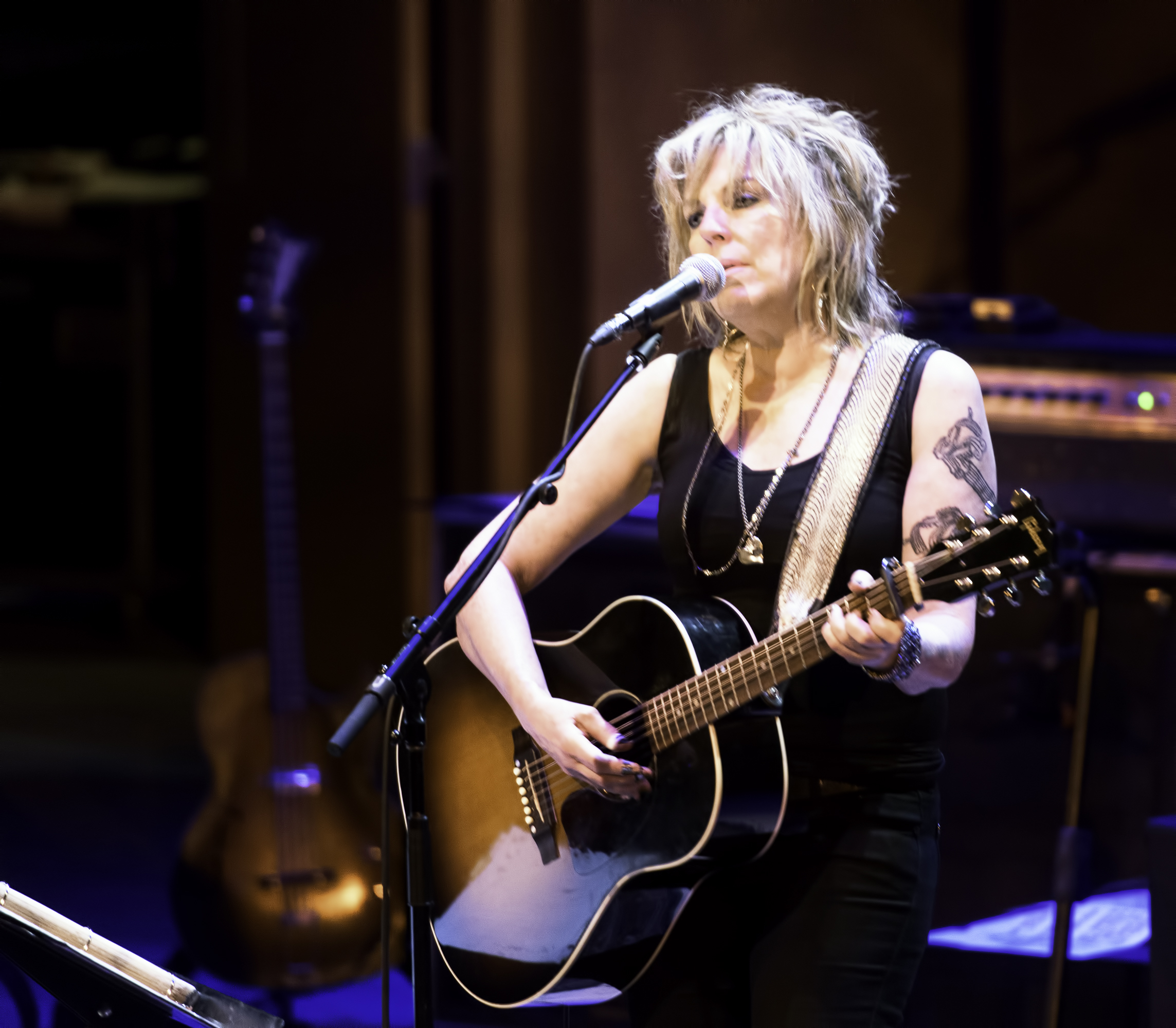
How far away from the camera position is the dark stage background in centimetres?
275

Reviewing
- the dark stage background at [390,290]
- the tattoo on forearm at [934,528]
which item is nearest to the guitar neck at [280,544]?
the dark stage background at [390,290]

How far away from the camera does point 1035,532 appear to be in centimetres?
158

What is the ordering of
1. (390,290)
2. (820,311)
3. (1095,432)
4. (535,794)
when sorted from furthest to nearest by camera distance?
(390,290)
(1095,432)
(535,794)
(820,311)

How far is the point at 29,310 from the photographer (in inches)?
241

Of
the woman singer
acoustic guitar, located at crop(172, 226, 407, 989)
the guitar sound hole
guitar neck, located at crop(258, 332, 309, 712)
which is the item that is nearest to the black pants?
the woman singer

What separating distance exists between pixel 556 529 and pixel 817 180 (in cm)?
63

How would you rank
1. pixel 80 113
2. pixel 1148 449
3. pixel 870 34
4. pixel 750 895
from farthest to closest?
pixel 80 113 < pixel 870 34 < pixel 1148 449 < pixel 750 895

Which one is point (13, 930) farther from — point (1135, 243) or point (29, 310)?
point (29, 310)

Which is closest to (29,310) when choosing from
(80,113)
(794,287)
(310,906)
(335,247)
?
(80,113)

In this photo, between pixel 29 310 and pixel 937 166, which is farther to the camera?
pixel 29 310

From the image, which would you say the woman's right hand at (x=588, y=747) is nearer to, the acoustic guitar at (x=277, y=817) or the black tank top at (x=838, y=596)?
the black tank top at (x=838, y=596)

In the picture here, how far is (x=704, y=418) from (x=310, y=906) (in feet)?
6.10

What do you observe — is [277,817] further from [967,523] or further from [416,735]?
[967,523]

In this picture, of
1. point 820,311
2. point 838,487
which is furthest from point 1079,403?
point 838,487
